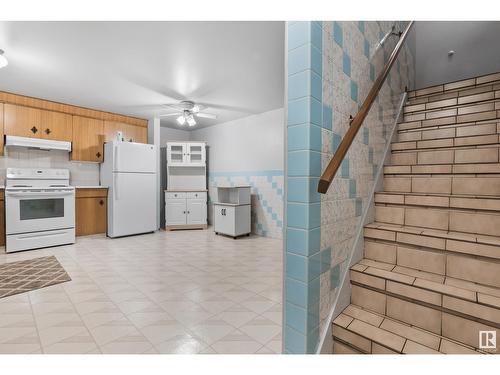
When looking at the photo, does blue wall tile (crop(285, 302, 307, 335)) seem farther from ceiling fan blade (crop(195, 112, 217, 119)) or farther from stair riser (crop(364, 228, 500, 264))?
ceiling fan blade (crop(195, 112, 217, 119))

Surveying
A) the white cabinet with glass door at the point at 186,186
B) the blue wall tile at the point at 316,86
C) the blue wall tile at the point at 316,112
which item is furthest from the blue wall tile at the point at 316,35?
the white cabinet with glass door at the point at 186,186

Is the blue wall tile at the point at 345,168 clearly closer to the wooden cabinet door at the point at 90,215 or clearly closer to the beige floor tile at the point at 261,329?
the beige floor tile at the point at 261,329

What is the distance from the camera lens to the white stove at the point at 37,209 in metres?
3.94

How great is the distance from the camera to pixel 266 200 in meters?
5.39

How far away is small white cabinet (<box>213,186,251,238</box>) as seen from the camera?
16.5 ft

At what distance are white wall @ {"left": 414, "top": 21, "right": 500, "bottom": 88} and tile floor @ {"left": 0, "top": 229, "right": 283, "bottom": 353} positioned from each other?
368 centimetres

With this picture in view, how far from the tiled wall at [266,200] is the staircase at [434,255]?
2.86 meters

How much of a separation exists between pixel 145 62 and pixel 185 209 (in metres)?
3.46

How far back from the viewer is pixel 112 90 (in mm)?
4109

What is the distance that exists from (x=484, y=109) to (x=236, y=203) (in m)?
3.86

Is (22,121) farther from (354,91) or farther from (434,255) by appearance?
(434,255)

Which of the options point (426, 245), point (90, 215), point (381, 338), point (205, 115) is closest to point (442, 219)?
point (426, 245)
